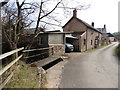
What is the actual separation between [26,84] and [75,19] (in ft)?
61.3

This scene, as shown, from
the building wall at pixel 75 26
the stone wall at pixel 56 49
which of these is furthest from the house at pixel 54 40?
the building wall at pixel 75 26

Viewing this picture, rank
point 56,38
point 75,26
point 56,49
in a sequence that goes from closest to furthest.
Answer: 1. point 56,49
2. point 56,38
3. point 75,26

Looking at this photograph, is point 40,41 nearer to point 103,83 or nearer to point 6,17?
point 6,17

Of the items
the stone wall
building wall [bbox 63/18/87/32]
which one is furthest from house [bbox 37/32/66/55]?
building wall [bbox 63/18/87/32]

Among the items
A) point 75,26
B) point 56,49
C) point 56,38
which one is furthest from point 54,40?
point 75,26

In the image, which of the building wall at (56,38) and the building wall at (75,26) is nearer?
the building wall at (56,38)

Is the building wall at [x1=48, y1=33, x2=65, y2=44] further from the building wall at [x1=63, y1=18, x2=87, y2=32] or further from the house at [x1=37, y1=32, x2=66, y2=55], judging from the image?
the building wall at [x1=63, y1=18, x2=87, y2=32]

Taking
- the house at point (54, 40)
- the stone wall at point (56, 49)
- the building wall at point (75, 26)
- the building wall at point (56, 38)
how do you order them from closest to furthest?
the stone wall at point (56, 49), the house at point (54, 40), the building wall at point (56, 38), the building wall at point (75, 26)

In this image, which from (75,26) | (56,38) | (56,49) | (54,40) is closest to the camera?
(56,49)

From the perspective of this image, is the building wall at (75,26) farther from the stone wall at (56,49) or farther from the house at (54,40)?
the stone wall at (56,49)

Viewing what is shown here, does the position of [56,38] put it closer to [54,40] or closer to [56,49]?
[54,40]

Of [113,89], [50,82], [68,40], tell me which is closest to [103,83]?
[113,89]

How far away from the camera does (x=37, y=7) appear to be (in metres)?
7.27

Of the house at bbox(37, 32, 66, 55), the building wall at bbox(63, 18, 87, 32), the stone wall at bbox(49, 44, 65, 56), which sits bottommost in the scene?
the stone wall at bbox(49, 44, 65, 56)
